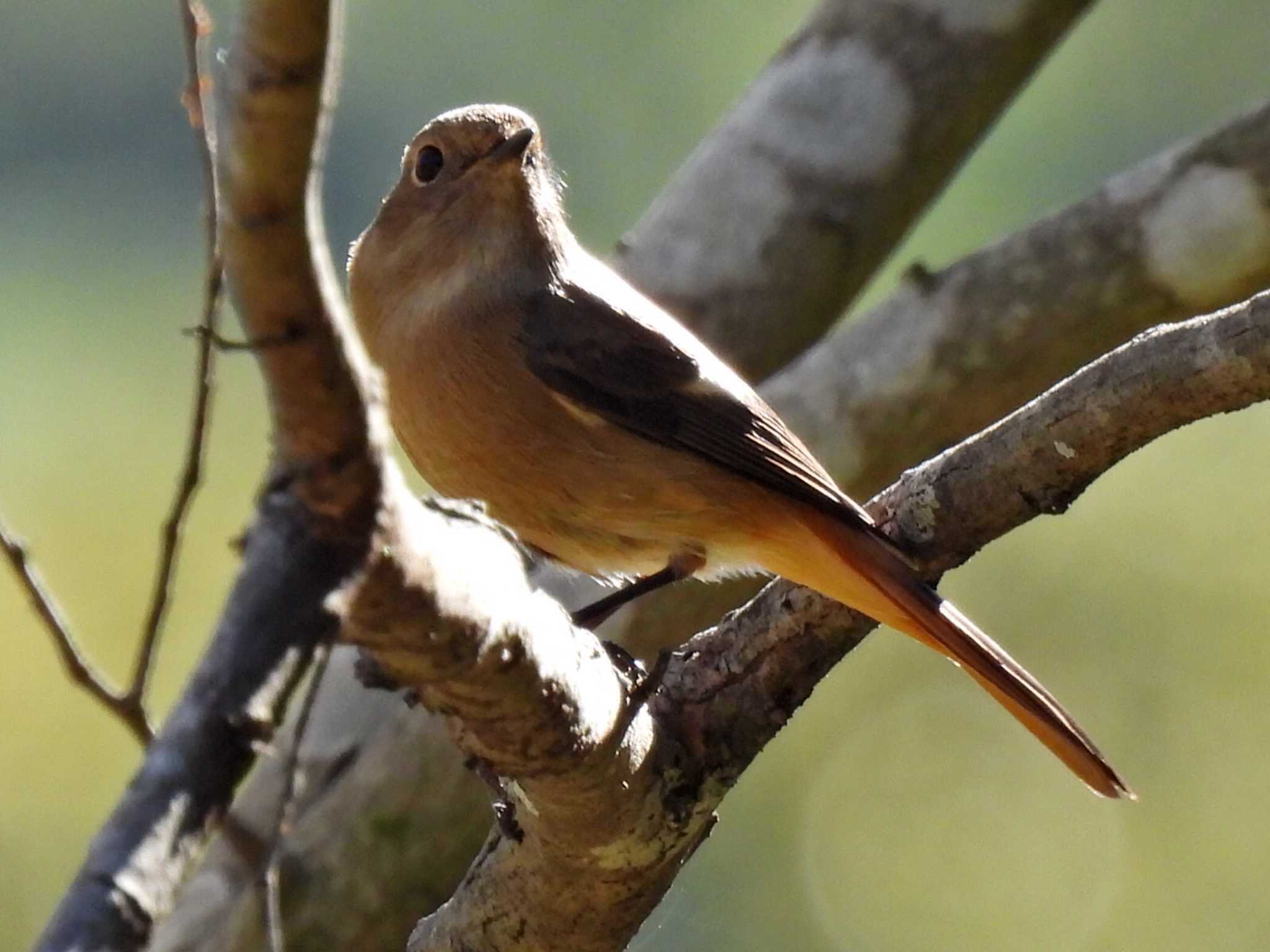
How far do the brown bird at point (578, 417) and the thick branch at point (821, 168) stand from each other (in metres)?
1.10

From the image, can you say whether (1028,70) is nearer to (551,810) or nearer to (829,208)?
(829,208)

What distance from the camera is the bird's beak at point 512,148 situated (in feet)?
12.0

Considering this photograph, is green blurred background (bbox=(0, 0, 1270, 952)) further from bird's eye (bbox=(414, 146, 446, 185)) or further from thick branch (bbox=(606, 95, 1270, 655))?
bird's eye (bbox=(414, 146, 446, 185))

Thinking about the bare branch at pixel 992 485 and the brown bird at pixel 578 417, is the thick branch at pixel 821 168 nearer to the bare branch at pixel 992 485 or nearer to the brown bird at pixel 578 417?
the brown bird at pixel 578 417

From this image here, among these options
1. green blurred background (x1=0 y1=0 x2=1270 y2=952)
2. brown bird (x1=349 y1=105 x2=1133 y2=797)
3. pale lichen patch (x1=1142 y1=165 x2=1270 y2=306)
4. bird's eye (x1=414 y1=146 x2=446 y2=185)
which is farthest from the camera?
green blurred background (x1=0 y1=0 x2=1270 y2=952)

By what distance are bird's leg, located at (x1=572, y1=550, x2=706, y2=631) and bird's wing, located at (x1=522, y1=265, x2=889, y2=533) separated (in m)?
0.21

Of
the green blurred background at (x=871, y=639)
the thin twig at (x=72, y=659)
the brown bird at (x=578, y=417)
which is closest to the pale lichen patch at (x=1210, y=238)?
the brown bird at (x=578, y=417)

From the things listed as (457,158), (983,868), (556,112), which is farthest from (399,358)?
(556,112)

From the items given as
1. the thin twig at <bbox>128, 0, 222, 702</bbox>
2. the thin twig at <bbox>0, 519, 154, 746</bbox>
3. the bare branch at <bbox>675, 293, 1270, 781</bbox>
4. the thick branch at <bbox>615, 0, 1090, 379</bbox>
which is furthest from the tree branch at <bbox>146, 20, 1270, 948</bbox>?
the thin twig at <bbox>128, 0, 222, 702</bbox>

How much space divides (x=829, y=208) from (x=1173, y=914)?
406 cm

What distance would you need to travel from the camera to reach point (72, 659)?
96.1 inches

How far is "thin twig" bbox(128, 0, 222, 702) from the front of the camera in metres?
2.23

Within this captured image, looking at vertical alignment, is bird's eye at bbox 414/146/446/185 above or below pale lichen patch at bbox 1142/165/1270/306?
below

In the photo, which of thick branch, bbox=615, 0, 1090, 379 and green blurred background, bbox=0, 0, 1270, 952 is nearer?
thick branch, bbox=615, 0, 1090, 379
